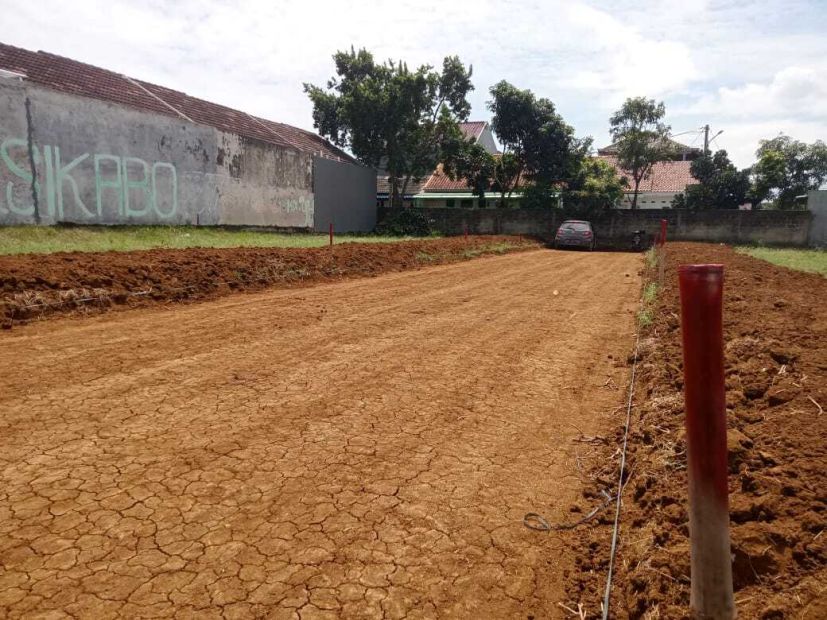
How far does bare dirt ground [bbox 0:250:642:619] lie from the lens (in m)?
2.38

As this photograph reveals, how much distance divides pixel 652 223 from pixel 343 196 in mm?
17089

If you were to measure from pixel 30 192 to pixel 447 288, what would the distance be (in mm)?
11631

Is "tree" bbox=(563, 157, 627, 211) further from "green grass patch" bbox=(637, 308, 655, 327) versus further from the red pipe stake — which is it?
the red pipe stake

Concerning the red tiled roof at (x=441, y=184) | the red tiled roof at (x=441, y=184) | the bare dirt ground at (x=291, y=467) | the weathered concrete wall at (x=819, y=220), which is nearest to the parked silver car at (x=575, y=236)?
the weathered concrete wall at (x=819, y=220)

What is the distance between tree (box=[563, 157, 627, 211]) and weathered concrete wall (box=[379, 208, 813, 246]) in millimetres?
803

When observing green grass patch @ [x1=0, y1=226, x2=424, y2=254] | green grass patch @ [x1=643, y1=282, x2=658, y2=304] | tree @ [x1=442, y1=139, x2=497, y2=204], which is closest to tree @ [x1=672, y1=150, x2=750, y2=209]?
tree @ [x1=442, y1=139, x2=497, y2=204]

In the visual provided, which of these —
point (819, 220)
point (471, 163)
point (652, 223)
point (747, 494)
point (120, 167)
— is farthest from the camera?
point (471, 163)

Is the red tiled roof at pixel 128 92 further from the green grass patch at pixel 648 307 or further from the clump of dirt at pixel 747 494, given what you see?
the clump of dirt at pixel 747 494

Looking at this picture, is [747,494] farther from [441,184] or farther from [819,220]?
[441,184]

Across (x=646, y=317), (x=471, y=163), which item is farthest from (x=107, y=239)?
(x=471, y=163)

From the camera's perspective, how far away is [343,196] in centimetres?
2916

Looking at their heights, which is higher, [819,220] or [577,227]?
[819,220]

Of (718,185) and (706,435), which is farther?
(718,185)

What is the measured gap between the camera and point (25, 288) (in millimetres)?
7590
